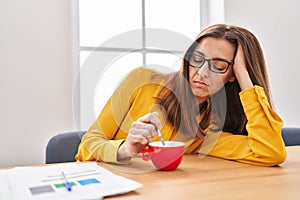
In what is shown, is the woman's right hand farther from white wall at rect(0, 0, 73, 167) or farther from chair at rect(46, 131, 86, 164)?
white wall at rect(0, 0, 73, 167)

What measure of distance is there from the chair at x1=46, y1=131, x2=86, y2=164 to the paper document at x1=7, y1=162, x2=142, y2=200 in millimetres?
428

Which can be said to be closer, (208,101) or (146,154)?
(146,154)

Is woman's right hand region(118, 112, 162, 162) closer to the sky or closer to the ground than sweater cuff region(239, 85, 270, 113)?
closer to the ground

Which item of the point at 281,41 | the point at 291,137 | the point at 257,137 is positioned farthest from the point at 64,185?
the point at 281,41

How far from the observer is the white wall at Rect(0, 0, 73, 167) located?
1.65 metres

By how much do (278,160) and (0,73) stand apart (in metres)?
1.40

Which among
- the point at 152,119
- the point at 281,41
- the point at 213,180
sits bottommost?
the point at 213,180

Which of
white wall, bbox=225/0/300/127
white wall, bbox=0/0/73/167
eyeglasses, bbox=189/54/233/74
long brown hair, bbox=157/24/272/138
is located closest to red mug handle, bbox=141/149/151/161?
long brown hair, bbox=157/24/272/138

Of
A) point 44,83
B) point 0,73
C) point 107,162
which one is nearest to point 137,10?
point 44,83

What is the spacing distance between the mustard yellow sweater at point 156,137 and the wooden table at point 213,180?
4 cm

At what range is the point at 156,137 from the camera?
70 centimetres

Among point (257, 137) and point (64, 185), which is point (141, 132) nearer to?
point (64, 185)

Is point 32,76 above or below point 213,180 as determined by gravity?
above

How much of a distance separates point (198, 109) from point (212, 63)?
0.12 metres
